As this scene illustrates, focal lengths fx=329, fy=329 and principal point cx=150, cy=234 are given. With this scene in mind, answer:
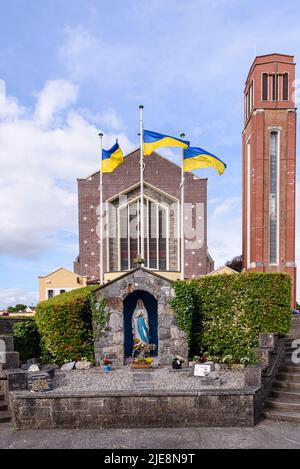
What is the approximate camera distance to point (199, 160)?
56.4 ft

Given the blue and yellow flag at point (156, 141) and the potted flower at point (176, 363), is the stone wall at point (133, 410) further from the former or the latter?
the blue and yellow flag at point (156, 141)

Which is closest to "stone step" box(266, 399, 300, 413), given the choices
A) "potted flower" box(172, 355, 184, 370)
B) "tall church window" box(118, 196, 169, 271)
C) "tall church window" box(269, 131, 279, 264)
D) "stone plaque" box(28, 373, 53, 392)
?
"potted flower" box(172, 355, 184, 370)

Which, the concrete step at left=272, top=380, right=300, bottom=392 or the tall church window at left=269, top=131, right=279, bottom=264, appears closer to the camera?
the concrete step at left=272, top=380, right=300, bottom=392

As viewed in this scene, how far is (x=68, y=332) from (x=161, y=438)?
257 inches

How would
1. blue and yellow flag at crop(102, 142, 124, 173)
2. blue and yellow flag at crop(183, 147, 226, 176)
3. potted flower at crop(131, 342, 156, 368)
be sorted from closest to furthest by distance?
potted flower at crop(131, 342, 156, 368) < blue and yellow flag at crop(183, 147, 226, 176) < blue and yellow flag at crop(102, 142, 124, 173)

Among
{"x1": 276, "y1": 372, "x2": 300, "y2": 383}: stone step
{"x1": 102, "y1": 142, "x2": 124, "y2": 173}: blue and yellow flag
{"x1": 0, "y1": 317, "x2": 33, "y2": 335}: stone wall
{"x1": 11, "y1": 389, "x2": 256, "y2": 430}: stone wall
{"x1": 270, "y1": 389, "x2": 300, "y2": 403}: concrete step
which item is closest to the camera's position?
{"x1": 11, "y1": 389, "x2": 256, "y2": 430}: stone wall

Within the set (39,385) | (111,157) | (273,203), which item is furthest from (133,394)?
(273,203)

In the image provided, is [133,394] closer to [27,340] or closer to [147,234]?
[27,340]

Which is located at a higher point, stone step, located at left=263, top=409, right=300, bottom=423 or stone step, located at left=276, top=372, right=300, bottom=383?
stone step, located at left=276, top=372, right=300, bottom=383

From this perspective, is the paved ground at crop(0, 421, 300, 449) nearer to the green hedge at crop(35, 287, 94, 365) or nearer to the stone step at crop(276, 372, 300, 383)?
the stone step at crop(276, 372, 300, 383)

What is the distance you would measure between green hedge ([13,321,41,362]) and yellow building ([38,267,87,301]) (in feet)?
50.4

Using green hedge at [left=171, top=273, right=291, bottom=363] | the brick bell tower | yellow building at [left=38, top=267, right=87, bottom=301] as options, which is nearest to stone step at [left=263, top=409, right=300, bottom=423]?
green hedge at [left=171, top=273, right=291, bottom=363]

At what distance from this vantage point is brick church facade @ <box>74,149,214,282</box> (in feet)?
102

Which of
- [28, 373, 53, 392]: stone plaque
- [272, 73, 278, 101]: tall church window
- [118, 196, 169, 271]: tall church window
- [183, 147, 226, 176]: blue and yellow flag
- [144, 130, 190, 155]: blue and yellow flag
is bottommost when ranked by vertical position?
[28, 373, 53, 392]: stone plaque
